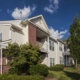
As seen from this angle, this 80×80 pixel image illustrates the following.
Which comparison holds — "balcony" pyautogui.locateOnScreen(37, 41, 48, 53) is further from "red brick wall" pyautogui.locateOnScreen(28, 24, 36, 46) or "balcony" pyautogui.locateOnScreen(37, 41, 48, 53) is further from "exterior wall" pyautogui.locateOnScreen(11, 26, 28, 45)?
"exterior wall" pyautogui.locateOnScreen(11, 26, 28, 45)

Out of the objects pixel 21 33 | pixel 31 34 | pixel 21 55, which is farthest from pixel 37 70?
pixel 31 34

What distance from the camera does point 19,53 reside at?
41.8ft

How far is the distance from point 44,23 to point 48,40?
3847mm

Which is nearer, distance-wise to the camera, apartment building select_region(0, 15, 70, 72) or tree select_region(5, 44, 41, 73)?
tree select_region(5, 44, 41, 73)

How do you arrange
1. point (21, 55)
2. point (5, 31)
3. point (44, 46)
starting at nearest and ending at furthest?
point (21, 55), point (5, 31), point (44, 46)

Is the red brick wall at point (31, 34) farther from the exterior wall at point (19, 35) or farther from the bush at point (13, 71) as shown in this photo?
the bush at point (13, 71)

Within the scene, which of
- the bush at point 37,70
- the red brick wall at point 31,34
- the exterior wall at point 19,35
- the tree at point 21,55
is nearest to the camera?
the tree at point 21,55

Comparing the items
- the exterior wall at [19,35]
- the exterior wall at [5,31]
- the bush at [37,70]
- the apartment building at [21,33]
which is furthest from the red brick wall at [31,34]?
the bush at [37,70]

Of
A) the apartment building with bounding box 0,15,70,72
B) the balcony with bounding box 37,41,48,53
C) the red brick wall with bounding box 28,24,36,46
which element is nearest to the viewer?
the apartment building with bounding box 0,15,70,72

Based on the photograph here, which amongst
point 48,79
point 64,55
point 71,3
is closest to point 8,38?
point 48,79

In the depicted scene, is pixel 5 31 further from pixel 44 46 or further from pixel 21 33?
pixel 44 46

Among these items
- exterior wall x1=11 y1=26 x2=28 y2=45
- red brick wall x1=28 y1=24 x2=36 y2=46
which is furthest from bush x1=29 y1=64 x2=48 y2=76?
red brick wall x1=28 y1=24 x2=36 y2=46

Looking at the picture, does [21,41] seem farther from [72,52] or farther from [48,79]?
[72,52]

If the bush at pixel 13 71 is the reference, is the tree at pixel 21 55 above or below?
above
